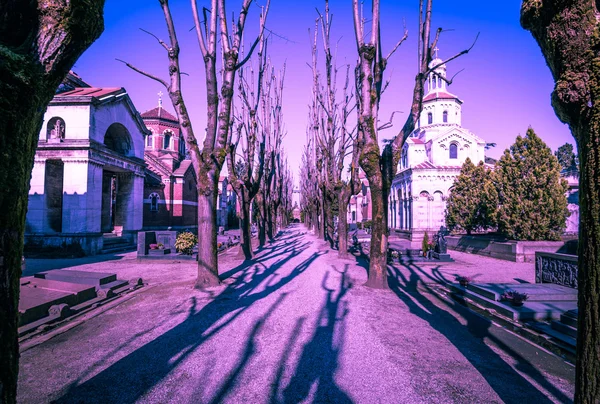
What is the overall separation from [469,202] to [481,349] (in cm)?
1923

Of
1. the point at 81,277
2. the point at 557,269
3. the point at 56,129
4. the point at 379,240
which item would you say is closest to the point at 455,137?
the point at 557,269

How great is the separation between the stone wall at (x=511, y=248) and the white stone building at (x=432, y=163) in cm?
986

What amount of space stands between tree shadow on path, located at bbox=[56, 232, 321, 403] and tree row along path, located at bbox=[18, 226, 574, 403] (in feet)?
0.07

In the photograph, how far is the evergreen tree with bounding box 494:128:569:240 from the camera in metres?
16.3

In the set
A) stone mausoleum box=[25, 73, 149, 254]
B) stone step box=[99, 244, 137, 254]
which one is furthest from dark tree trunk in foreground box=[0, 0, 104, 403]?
stone step box=[99, 244, 137, 254]

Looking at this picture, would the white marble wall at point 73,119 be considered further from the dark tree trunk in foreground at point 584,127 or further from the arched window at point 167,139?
the dark tree trunk in foreground at point 584,127

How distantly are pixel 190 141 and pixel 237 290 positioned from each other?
4.21m

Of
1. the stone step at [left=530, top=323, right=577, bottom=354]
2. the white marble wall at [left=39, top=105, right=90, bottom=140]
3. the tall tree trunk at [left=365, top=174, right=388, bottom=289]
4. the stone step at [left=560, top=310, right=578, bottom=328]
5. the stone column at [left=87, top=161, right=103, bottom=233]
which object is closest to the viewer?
the stone step at [left=530, top=323, right=577, bottom=354]

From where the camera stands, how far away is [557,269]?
9016 millimetres

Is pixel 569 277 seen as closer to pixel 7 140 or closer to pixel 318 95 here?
pixel 7 140

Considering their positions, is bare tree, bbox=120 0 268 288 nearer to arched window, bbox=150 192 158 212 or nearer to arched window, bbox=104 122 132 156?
arched window, bbox=104 122 132 156

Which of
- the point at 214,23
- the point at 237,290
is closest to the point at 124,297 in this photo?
the point at 237,290

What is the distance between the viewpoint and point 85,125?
59.3ft

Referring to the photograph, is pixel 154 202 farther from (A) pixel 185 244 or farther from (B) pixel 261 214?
(A) pixel 185 244
